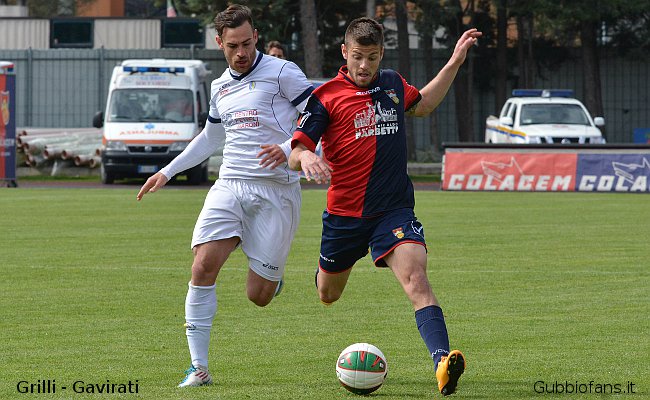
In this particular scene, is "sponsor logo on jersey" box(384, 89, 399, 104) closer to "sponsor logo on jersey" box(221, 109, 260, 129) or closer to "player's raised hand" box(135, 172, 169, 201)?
"sponsor logo on jersey" box(221, 109, 260, 129)

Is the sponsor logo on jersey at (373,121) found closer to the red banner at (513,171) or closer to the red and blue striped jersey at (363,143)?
the red and blue striped jersey at (363,143)

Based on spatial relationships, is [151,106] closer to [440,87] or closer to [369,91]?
[440,87]

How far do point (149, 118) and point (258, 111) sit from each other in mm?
26133

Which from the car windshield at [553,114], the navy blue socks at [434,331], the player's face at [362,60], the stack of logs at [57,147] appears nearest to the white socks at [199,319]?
the navy blue socks at [434,331]

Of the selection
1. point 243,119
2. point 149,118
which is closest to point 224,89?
point 243,119

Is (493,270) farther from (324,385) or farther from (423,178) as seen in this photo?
(423,178)

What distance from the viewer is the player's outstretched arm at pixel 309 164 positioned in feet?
22.6

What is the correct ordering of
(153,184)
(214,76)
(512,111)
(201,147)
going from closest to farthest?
(153,184), (201,147), (512,111), (214,76)

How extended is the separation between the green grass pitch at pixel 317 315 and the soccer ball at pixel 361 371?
0.08 meters

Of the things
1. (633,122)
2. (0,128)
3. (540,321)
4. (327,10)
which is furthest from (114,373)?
(633,122)

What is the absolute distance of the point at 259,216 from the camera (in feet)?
26.3

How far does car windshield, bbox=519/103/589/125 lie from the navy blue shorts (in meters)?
26.9

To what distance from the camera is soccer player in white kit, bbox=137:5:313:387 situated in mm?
7875

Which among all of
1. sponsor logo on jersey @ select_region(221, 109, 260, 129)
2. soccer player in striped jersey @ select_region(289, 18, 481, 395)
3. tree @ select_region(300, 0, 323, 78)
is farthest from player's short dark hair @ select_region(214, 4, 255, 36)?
tree @ select_region(300, 0, 323, 78)
